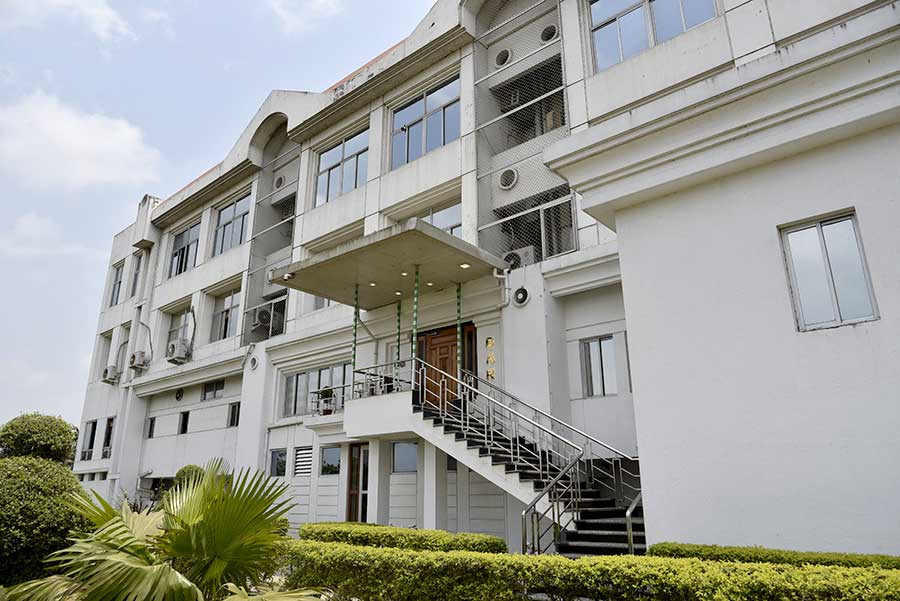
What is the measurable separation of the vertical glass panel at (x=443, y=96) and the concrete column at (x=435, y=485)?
9.03 metres

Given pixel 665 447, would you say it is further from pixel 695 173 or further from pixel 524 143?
pixel 524 143

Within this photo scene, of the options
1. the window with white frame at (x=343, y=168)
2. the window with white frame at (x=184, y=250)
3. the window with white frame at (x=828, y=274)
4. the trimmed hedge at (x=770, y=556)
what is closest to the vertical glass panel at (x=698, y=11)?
the window with white frame at (x=828, y=274)

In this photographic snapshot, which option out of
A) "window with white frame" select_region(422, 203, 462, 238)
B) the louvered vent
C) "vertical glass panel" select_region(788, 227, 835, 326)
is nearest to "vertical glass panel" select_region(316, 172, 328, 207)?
"window with white frame" select_region(422, 203, 462, 238)

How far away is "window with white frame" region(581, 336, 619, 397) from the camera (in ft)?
37.9

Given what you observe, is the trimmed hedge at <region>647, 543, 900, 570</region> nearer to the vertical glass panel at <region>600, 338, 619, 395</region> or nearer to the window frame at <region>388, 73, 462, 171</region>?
the vertical glass panel at <region>600, 338, 619, 395</region>

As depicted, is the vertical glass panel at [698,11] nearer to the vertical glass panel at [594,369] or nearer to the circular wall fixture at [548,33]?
the circular wall fixture at [548,33]

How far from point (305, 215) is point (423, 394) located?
29.6 feet

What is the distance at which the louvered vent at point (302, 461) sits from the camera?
1656 centimetres

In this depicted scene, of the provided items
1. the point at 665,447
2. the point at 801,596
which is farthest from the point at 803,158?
the point at 801,596

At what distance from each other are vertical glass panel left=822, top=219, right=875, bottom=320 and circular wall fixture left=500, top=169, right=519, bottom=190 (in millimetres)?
8125

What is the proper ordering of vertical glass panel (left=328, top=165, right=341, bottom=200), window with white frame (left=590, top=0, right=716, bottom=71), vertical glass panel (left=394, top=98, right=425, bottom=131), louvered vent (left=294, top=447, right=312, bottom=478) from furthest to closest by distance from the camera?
vertical glass panel (left=328, top=165, right=341, bottom=200), louvered vent (left=294, top=447, right=312, bottom=478), vertical glass panel (left=394, top=98, right=425, bottom=131), window with white frame (left=590, top=0, right=716, bottom=71)

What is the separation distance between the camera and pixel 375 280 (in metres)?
13.0

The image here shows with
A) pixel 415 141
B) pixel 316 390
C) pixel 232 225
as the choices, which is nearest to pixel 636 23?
pixel 415 141

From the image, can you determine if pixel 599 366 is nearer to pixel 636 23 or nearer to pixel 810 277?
pixel 810 277
